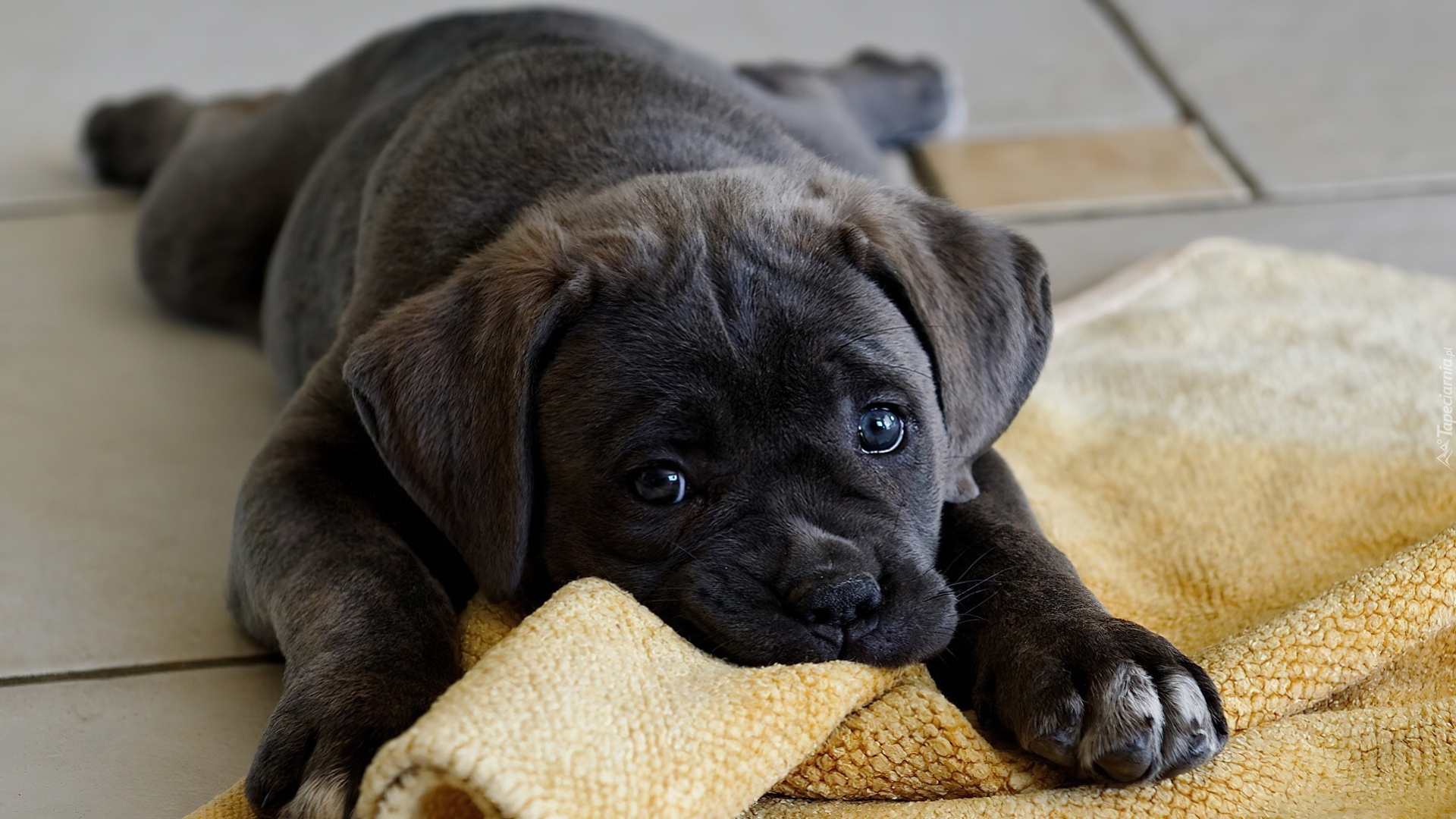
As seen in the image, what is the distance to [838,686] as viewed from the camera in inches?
97.7

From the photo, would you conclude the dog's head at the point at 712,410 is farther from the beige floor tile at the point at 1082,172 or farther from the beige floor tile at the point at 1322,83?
the beige floor tile at the point at 1322,83

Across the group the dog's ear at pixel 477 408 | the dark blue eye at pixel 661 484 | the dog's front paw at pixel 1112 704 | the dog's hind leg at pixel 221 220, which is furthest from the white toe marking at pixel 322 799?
the dog's hind leg at pixel 221 220

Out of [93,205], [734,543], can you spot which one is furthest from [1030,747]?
[93,205]

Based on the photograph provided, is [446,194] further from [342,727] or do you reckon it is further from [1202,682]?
[1202,682]

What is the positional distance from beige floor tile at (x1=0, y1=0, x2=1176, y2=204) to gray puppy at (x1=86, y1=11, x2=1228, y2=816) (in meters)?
3.25

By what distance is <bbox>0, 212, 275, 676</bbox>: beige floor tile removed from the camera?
11.4ft

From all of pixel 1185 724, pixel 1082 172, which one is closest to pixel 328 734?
pixel 1185 724

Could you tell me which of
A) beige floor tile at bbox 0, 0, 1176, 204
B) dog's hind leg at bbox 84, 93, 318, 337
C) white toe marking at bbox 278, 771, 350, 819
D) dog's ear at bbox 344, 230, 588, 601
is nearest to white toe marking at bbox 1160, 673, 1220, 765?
dog's ear at bbox 344, 230, 588, 601

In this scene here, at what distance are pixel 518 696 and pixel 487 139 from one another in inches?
62.5

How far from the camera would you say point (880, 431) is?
2.73 m

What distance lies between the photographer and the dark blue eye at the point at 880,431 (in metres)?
2.72

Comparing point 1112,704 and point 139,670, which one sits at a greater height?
point 1112,704

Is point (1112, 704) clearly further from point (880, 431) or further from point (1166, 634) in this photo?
point (1166, 634)

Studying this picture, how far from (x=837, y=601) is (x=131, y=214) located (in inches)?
170
